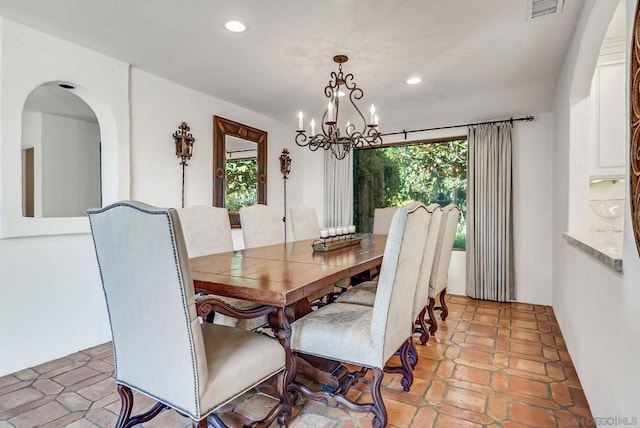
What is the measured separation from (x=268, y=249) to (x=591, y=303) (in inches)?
82.3

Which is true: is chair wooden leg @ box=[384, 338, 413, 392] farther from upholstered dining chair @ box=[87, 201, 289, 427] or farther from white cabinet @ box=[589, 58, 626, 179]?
white cabinet @ box=[589, 58, 626, 179]

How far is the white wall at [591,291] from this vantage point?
1181 mm

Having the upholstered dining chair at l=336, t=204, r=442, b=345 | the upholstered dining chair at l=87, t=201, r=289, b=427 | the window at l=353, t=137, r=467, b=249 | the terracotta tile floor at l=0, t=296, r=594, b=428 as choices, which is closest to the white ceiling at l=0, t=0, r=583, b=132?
the window at l=353, t=137, r=467, b=249

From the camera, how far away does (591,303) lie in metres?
1.81

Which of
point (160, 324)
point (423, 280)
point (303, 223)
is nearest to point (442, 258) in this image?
point (423, 280)

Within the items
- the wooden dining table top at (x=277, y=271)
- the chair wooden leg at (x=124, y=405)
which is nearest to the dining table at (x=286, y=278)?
the wooden dining table top at (x=277, y=271)

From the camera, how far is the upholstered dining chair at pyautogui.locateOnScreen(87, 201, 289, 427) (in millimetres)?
1151

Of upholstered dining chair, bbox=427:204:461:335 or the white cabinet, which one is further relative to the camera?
upholstered dining chair, bbox=427:204:461:335

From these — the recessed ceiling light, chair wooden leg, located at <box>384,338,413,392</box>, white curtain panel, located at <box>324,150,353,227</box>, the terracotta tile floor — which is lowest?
the terracotta tile floor

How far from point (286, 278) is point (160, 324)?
23.2 inches

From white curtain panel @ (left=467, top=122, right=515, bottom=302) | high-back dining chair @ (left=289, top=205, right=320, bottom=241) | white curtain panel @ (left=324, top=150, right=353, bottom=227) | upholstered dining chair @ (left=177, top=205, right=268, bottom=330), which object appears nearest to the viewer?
upholstered dining chair @ (left=177, top=205, right=268, bottom=330)

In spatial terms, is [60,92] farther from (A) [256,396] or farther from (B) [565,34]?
(B) [565,34]

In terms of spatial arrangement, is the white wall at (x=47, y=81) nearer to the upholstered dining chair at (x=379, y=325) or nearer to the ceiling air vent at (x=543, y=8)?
the upholstered dining chair at (x=379, y=325)

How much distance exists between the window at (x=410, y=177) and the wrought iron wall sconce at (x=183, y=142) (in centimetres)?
260
